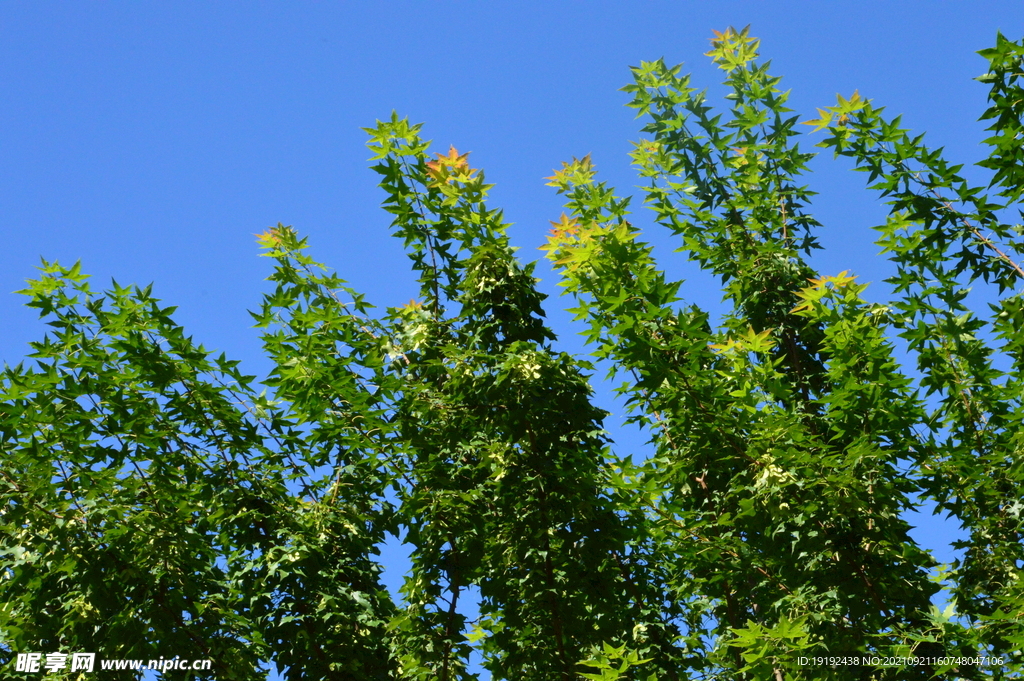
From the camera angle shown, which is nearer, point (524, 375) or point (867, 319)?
point (524, 375)

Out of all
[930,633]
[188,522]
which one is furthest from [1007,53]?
[188,522]

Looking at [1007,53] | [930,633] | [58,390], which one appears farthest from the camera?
[58,390]

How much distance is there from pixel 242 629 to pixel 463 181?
12.7 ft

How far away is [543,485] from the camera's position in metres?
6.19

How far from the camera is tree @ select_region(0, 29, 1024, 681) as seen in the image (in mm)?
5891

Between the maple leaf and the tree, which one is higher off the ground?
the maple leaf

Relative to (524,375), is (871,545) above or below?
below

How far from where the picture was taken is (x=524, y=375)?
6203 mm

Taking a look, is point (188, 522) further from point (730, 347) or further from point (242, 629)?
point (730, 347)

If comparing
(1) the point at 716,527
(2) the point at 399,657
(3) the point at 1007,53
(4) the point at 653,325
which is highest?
(3) the point at 1007,53

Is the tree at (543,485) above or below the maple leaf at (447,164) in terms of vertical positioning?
below

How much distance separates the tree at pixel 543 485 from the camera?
5.89 metres

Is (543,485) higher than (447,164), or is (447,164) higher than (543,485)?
(447,164)

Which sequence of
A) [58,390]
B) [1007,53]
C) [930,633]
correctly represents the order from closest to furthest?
[930,633]
[1007,53]
[58,390]
